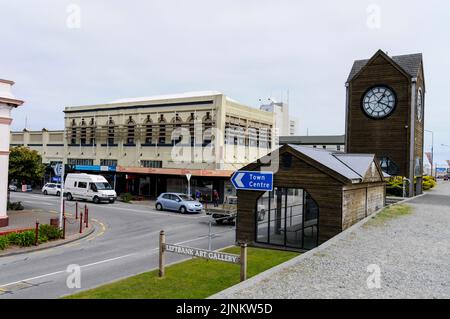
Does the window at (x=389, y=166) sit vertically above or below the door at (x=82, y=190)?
above

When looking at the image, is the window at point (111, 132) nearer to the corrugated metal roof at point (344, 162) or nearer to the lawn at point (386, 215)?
the corrugated metal roof at point (344, 162)

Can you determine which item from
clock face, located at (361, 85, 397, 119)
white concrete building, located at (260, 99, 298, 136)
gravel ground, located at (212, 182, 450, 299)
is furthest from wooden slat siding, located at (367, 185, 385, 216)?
white concrete building, located at (260, 99, 298, 136)

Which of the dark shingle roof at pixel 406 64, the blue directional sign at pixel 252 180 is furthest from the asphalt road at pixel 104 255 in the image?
the dark shingle roof at pixel 406 64

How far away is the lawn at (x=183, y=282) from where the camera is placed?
384 inches

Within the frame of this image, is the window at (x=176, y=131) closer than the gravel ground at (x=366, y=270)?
No

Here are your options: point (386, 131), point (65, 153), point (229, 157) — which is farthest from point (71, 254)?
point (65, 153)

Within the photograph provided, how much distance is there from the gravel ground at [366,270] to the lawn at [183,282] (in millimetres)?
1867

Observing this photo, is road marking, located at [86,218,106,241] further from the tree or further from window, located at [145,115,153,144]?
window, located at [145,115,153,144]

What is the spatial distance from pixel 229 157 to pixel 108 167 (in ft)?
47.1

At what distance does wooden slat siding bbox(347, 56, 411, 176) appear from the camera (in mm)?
34031

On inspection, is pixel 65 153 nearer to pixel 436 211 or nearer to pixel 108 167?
pixel 108 167

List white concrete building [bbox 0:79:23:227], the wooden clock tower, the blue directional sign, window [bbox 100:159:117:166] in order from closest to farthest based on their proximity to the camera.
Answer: the blue directional sign
white concrete building [bbox 0:79:23:227]
the wooden clock tower
window [bbox 100:159:117:166]

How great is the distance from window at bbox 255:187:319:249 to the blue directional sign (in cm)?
244

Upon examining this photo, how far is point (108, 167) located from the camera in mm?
44250
